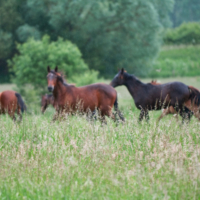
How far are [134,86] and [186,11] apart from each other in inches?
1978

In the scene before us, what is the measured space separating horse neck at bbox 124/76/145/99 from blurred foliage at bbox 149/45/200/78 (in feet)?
70.2

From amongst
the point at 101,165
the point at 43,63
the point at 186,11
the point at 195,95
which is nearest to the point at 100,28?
the point at 43,63

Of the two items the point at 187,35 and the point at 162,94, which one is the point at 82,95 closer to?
the point at 162,94

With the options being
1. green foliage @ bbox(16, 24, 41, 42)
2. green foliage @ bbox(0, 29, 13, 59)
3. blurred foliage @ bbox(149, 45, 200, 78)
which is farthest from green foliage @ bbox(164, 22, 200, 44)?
green foliage @ bbox(0, 29, 13, 59)

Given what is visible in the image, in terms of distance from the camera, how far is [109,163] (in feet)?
15.2

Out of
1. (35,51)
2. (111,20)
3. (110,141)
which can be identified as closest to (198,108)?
(110,141)

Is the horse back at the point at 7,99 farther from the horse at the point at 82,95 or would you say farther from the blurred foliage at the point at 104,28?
the blurred foliage at the point at 104,28

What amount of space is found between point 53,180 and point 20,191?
0.39 m

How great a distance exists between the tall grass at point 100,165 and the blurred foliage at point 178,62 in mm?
25428

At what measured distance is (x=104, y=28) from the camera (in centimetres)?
2969

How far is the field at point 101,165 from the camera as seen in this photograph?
3879 millimetres

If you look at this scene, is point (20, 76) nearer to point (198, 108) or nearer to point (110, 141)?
point (198, 108)

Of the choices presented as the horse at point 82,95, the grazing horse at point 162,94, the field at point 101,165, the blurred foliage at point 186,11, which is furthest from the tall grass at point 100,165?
the blurred foliage at point 186,11

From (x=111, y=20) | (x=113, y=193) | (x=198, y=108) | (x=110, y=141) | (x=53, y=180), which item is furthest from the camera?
(x=111, y=20)
